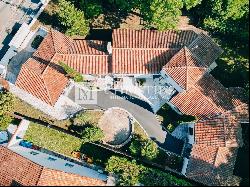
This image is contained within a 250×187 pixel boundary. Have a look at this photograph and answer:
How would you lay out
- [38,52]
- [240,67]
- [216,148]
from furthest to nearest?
1. [240,67]
2. [38,52]
3. [216,148]

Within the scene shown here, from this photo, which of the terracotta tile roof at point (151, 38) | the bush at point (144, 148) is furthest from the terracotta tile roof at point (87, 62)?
the bush at point (144, 148)

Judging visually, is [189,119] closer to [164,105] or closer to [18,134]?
[164,105]

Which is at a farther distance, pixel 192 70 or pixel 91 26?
→ pixel 91 26

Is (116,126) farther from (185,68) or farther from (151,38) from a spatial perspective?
(151,38)

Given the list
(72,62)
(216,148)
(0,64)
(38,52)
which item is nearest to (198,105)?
(216,148)

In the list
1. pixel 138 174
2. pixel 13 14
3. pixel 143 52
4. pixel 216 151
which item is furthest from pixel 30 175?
pixel 13 14

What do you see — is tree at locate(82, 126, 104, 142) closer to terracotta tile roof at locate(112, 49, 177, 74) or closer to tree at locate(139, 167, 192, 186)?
tree at locate(139, 167, 192, 186)

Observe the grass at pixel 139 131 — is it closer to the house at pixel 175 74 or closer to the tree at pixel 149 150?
the tree at pixel 149 150
